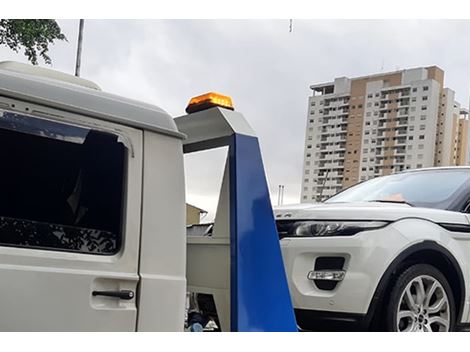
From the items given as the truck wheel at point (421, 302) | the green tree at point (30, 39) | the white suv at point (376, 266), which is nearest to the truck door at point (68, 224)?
the white suv at point (376, 266)

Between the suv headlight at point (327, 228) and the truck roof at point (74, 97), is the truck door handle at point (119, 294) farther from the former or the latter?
the suv headlight at point (327, 228)

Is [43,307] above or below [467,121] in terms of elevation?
below

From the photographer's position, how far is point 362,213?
3443 millimetres

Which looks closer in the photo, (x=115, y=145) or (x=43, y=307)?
(x=43, y=307)

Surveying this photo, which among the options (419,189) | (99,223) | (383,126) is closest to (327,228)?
(419,189)

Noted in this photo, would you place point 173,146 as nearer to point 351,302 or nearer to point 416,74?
point 351,302

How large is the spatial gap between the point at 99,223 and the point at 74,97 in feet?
1.41

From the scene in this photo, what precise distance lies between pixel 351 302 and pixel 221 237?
4.07 ft

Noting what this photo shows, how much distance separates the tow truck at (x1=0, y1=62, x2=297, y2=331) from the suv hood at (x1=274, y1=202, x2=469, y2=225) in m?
1.34

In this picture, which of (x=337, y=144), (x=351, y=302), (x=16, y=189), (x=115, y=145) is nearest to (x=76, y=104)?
(x=115, y=145)

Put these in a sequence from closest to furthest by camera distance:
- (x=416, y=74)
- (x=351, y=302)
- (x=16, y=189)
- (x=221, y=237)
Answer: (x=16, y=189), (x=221, y=237), (x=351, y=302), (x=416, y=74)

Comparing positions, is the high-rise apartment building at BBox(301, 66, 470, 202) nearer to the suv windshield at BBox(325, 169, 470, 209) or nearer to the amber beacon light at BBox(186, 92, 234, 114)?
the suv windshield at BBox(325, 169, 470, 209)

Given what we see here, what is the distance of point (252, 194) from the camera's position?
2.18 meters

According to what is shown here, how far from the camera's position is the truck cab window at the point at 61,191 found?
5.77ft
